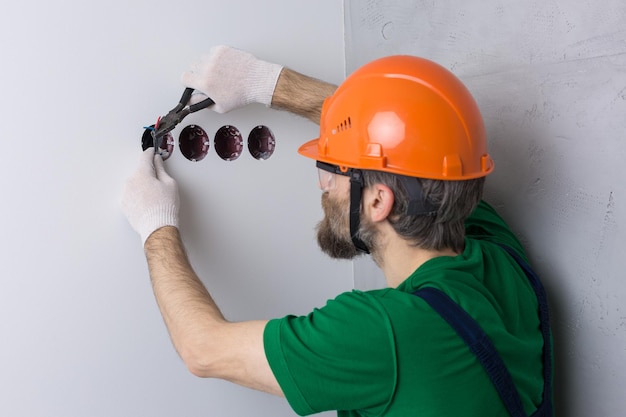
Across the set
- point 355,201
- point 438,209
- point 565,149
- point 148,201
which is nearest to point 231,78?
point 148,201

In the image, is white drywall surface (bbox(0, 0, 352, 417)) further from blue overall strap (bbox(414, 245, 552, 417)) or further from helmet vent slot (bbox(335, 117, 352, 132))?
blue overall strap (bbox(414, 245, 552, 417))

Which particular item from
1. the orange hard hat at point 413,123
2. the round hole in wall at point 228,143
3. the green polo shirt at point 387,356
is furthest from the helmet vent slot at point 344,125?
the round hole in wall at point 228,143

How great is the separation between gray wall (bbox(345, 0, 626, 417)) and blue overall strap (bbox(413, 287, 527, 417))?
0.84 ft

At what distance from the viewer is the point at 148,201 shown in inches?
53.5

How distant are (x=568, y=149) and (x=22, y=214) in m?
1.12

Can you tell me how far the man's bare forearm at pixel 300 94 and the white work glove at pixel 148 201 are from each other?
35cm

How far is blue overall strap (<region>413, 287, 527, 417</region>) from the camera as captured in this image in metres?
1.03

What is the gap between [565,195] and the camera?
4.03ft

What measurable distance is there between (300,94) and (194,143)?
0.95 ft

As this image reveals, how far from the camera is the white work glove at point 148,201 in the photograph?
1353 mm

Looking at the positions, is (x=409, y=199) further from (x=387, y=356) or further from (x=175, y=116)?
(x=175, y=116)

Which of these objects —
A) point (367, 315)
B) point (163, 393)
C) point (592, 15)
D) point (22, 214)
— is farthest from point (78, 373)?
point (592, 15)

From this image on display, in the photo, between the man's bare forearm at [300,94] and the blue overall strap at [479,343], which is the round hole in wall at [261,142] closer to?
the man's bare forearm at [300,94]

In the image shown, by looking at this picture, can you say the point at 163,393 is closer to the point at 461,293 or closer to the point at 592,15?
the point at 461,293
